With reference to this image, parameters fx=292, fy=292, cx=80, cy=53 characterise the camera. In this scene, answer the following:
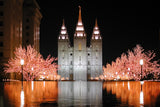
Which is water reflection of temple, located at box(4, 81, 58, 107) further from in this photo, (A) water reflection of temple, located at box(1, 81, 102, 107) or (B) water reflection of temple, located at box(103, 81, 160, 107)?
(B) water reflection of temple, located at box(103, 81, 160, 107)

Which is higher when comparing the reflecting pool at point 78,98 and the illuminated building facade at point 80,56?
the illuminated building facade at point 80,56

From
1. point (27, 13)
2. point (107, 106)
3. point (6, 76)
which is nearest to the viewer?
point (107, 106)

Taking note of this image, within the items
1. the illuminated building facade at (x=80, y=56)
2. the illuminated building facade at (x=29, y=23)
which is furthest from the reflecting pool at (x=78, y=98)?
the illuminated building facade at (x=80, y=56)

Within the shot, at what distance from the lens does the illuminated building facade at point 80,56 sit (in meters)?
139

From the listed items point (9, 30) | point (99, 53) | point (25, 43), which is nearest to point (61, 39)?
point (99, 53)

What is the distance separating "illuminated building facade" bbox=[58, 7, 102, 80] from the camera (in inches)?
5482

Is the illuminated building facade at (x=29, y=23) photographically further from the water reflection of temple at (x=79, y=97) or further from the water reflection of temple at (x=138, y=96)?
the water reflection of temple at (x=138, y=96)

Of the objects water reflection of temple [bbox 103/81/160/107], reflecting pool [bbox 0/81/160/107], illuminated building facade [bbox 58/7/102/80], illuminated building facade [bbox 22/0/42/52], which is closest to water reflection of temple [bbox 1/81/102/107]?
reflecting pool [bbox 0/81/160/107]

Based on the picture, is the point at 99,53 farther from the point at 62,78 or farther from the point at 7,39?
the point at 7,39

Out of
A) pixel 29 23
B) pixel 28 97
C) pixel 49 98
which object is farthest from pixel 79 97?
pixel 29 23

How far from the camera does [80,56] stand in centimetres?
13938

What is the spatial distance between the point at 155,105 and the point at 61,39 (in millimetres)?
130351

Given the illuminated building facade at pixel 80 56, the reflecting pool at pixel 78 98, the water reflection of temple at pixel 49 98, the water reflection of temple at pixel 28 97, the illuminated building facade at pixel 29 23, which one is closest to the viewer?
the reflecting pool at pixel 78 98

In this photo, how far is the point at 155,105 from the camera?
1320cm
